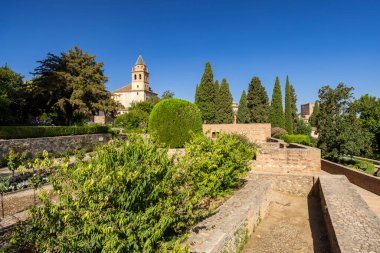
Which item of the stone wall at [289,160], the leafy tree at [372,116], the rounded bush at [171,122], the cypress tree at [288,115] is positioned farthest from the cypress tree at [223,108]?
the stone wall at [289,160]

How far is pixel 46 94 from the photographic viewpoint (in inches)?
810

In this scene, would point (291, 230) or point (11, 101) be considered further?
point (11, 101)

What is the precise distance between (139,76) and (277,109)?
1886 inches

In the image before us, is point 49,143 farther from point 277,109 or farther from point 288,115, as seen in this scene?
point 288,115

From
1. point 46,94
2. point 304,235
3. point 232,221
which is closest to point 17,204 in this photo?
point 232,221

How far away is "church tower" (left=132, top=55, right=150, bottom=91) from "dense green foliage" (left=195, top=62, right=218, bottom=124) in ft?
128

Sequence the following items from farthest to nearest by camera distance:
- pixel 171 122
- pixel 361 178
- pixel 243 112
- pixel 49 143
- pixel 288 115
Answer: pixel 243 112 < pixel 288 115 < pixel 49 143 < pixel 171 122 < pixel 361 178

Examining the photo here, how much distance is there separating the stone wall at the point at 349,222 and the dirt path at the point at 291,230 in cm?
52

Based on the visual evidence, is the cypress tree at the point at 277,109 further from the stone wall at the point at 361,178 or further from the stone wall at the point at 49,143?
the stone wall at the point at 49,143

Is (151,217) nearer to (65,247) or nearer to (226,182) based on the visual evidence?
(65,247)

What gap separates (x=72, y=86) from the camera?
2120 cm

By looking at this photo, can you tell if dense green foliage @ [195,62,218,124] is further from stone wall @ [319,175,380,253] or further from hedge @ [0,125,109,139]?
stone wall @ [319,175,380,253]

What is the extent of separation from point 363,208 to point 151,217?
5.87m

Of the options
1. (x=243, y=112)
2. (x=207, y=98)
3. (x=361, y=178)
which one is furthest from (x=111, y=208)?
(x=243, y=112)
